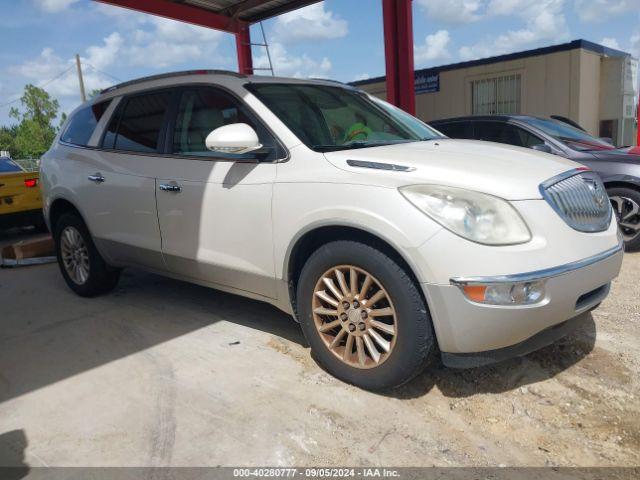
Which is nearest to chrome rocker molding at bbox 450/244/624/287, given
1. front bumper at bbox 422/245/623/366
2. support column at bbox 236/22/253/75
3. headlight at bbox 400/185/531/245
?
front bumper at bbox 422/245/623/366

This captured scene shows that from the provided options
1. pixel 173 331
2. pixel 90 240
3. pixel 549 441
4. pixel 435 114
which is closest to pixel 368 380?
pixel 549 441

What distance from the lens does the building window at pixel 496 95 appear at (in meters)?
14.6

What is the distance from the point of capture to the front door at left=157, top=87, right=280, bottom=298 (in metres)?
3.19

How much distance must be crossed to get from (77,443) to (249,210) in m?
1.51

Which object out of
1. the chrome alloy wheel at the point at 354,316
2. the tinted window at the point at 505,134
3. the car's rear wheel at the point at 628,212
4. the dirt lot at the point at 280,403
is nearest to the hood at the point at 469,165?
the chrome alloy wheel at the point at 354,316

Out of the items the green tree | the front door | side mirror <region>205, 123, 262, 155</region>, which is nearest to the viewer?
side mirror <region>205, 123, 262, 155</region>

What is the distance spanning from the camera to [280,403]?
2.82 meters

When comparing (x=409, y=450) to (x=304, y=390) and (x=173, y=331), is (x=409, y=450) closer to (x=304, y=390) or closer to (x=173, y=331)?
(x=304, y=390)

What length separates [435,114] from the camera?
632 inches

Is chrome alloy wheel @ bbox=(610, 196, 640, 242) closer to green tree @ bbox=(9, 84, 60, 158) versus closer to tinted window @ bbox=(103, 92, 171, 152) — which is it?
tinted window @ bbox=(103, 92, 171, 152)

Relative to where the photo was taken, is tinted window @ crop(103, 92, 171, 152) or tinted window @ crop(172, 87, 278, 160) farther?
tinted window @ crop(103, 92, 171, 152)

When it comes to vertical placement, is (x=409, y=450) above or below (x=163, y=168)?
→ below

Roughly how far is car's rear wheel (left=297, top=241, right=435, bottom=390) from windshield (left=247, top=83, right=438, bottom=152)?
2.36 feet

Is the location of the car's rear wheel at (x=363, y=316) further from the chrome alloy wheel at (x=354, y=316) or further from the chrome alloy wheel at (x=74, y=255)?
the chrome alloy wheel at (x=74, y=255)
